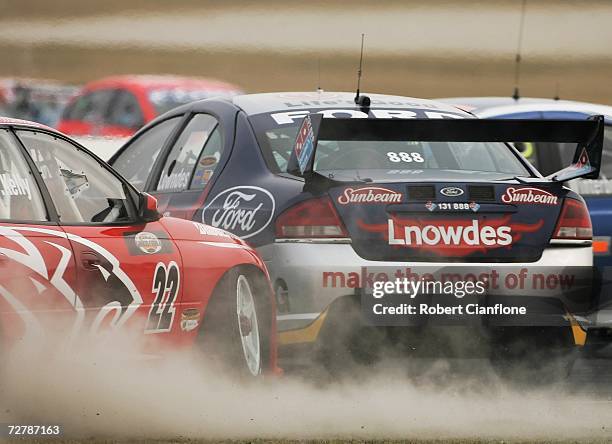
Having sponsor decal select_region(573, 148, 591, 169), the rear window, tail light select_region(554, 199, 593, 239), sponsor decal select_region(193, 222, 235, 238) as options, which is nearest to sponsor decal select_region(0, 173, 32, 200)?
sponsor decal select_region(193, 222, 235, 238)

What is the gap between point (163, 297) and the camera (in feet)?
19.6

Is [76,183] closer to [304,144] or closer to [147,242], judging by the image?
[147,242]

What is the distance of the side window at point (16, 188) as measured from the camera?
17.7 feet

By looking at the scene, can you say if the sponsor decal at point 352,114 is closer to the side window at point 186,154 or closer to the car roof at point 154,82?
the side window at point 186,154

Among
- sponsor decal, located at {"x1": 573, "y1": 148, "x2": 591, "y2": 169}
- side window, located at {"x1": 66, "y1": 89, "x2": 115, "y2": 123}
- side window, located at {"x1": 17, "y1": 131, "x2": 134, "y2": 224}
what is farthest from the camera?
side window, located at {"x1": 66, "y1": 89, "x2": 115, "y2": 123}

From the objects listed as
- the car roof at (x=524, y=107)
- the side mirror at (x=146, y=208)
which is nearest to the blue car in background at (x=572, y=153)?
the car roof at (x=524, y=107)

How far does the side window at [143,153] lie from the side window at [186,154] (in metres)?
0.19

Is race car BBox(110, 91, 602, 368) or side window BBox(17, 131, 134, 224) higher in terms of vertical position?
side window BBox(17, 131, 134, 224)

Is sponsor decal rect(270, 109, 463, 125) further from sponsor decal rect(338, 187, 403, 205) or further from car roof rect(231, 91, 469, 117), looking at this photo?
sponsor decal rect(338, 187, 403, 205)

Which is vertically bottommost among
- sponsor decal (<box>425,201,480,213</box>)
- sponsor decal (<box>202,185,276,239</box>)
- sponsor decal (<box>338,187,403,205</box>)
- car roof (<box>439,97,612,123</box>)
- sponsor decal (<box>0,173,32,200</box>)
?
car roof (<box>439,97,612,123</box>)

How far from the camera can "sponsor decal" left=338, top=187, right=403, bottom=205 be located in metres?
6.40

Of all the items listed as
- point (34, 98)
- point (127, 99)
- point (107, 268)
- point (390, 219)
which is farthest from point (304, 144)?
point (127, 99)

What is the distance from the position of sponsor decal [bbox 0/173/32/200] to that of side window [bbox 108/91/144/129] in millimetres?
9489

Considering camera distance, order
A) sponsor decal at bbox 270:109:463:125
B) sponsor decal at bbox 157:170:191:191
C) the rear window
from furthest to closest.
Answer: sponsor decal at bbox 157:170:191:191
sponsor decal at bbox 270:109:463:125
the rear window
